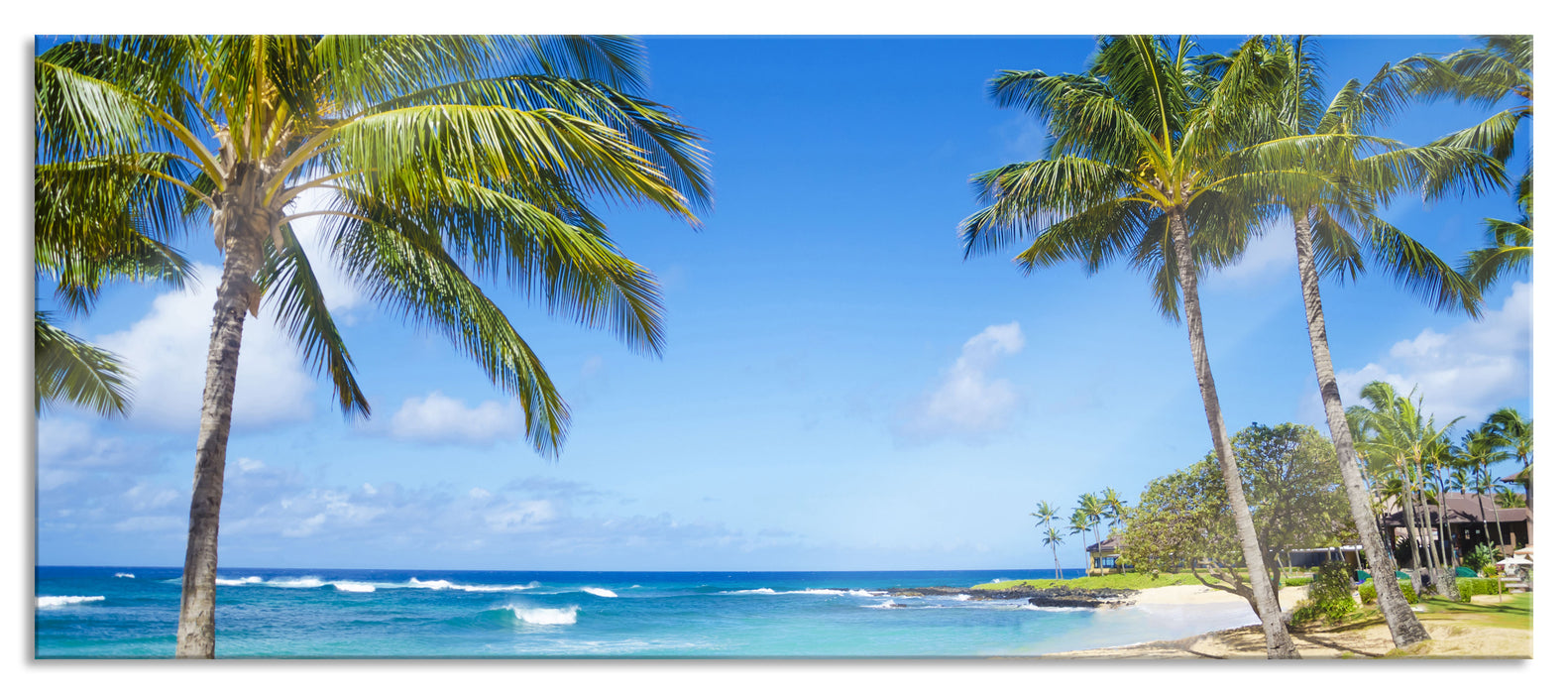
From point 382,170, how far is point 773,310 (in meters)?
3.35

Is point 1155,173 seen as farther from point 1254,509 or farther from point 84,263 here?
point 84,263

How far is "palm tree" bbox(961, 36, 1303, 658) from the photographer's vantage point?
4.77m

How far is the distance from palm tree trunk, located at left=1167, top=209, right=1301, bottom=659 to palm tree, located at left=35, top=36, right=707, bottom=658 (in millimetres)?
2962

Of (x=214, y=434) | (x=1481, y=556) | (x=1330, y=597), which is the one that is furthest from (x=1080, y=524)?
(x=214, y=434)

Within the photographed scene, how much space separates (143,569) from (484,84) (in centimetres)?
368

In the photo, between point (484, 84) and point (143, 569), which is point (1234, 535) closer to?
point (484, 84)

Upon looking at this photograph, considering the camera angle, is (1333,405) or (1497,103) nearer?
(1497,103)

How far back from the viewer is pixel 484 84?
3.35 m

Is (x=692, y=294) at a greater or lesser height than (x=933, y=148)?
lesser

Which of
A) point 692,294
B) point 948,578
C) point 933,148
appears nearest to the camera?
point 933,148

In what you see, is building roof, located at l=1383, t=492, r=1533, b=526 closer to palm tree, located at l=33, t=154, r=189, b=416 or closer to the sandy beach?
the sandy beach

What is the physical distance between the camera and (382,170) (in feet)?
9.30

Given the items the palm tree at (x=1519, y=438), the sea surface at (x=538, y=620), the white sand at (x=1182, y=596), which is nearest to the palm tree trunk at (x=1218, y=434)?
the palm tree at (x=1519, y=438)

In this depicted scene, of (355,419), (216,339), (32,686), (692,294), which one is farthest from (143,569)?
(692,294)
